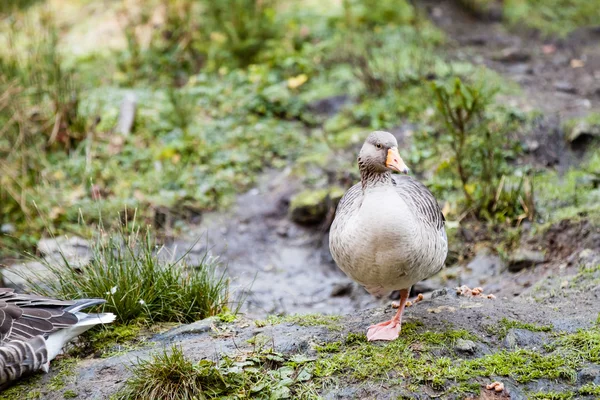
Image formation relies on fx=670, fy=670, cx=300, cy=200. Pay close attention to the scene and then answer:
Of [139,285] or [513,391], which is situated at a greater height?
[139,285]

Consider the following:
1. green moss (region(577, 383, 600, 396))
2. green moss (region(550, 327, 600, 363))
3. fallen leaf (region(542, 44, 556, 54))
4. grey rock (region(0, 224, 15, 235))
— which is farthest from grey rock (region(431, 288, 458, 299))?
fallen leaf (region(542, 44, 556, 54))

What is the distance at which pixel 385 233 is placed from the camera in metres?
3.75

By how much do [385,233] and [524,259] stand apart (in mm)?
2423

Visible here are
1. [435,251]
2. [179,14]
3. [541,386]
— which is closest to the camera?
[541,386]

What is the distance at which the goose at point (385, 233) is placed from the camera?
3.78 meters

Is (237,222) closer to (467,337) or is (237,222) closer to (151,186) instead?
(151,186)

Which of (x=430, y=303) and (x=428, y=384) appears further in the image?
(x=430, y=303)

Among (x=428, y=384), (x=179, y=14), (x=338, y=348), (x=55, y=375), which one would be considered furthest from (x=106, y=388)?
(x=179, y=14)

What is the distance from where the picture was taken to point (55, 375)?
409 cm

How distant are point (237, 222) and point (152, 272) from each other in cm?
299

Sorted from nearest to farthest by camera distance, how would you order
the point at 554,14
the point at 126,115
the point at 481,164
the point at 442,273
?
the point at 442,273 → the point at 481,164 → the point at 126,115 → the point at 554,14

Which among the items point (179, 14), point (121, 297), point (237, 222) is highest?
point (179, 14)

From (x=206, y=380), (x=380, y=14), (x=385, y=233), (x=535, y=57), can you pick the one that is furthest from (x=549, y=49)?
(x=206, y=380)

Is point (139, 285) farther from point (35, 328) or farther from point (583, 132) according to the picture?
point (583, 132)
